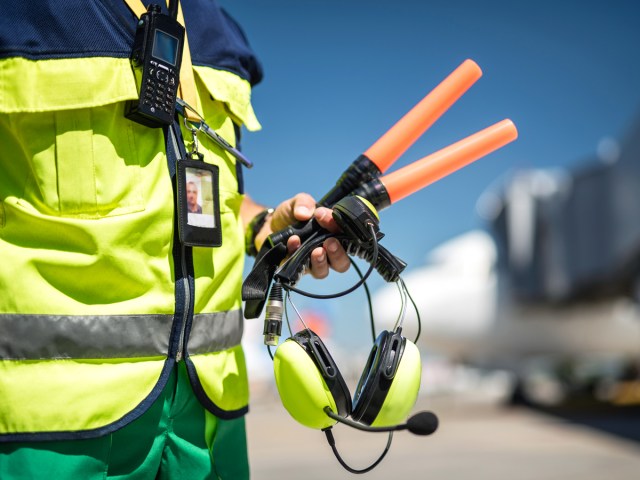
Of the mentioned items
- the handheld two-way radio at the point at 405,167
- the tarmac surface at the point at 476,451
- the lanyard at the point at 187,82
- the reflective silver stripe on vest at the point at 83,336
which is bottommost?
the tarmac surface at the point at 476,451

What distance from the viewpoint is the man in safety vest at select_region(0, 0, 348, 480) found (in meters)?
1.05

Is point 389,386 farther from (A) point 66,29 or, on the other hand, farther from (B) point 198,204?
(A) point 66,29

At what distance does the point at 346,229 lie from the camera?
48.9 inches

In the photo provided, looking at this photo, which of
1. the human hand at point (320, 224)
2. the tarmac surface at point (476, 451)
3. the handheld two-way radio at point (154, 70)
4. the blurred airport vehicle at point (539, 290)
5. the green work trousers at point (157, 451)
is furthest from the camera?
the blurred airport vehicle at point (539, 290)

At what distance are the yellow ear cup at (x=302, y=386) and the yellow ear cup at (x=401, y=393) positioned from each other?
0.09 m

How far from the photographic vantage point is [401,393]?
1119 mm

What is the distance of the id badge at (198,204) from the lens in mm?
1189

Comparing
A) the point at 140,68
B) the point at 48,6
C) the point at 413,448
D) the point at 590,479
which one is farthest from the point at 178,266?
the point at 413,448

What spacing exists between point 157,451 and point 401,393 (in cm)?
44

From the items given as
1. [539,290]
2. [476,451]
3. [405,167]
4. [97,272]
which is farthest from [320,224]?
[539,290]

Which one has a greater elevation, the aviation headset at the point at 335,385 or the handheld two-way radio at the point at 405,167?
the handheld two-way radio at the point at 405,167

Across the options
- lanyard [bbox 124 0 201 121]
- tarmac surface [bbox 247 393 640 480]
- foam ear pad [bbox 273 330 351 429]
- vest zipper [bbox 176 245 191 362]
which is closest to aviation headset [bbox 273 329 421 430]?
foam ear pad [bbox 273 330 351 429]

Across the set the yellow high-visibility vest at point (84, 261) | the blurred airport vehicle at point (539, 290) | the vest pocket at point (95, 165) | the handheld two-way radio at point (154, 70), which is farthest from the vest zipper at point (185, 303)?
the blurred airport vehicle at point (539, 290)

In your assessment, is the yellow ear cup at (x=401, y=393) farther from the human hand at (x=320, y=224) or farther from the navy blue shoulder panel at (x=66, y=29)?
the navy blue shoulder panel at (x=66, y=29)
